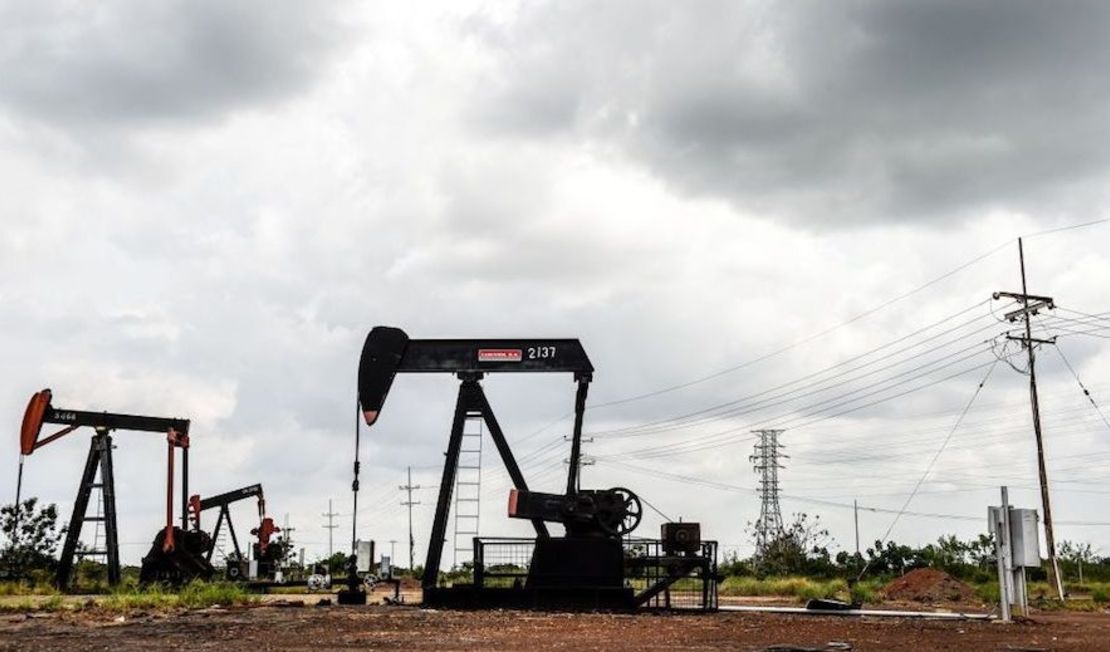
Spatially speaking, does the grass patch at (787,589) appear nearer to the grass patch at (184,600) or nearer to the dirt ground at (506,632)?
the dirt ground at (506,632)

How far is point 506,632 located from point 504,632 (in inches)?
0.7

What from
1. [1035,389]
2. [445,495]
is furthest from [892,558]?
[445,495]

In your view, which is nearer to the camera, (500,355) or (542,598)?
(542,598)

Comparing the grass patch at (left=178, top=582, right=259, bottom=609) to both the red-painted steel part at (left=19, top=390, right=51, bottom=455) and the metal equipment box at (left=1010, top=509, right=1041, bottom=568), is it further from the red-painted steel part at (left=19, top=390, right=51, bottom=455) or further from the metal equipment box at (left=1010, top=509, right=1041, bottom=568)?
the metal equipment box at (left=1010, top=509, right=1041, bottom=568)

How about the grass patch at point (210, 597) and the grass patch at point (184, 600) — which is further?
the grass patch at point (210, 597)

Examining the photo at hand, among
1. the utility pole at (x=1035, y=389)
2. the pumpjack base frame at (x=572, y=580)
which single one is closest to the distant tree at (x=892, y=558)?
the utility pole at (x=1035, y=389)

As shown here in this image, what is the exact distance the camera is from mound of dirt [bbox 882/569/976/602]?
2573 centimetres

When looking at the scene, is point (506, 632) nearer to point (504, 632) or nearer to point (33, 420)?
point (504, 632)

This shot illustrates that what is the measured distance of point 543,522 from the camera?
16.3 metres

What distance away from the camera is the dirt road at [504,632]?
10656 mm

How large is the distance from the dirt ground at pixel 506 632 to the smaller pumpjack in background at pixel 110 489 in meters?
Result: 8.34

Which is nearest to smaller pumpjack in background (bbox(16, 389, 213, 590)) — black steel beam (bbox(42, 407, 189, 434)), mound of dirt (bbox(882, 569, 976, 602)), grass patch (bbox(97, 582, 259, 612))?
black steel beam (bbox(42, 407, 189, 434))

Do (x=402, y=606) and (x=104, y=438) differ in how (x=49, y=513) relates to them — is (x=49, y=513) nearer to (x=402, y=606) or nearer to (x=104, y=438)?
(x=104, y=438)

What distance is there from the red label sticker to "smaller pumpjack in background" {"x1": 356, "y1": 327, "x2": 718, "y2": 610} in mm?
14
